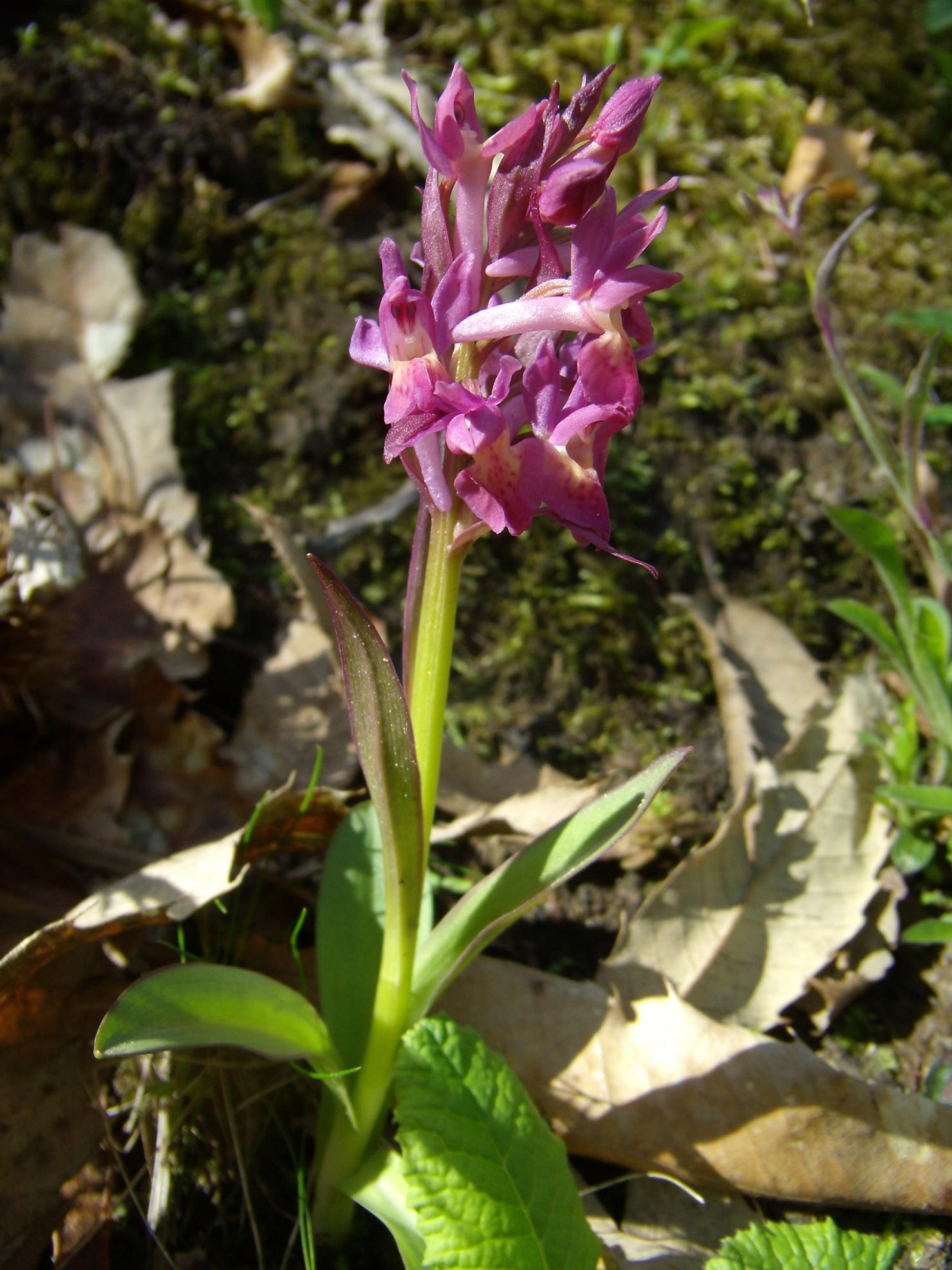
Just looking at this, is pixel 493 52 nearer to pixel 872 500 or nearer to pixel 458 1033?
pixel 872 500

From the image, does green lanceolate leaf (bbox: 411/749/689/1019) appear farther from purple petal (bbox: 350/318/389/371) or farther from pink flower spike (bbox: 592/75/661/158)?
pink flower spike (bbox: 592/75/661/158)

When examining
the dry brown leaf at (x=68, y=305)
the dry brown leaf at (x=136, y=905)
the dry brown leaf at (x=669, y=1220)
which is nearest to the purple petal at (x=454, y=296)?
the dry brown leaf at (x=136, y=905)

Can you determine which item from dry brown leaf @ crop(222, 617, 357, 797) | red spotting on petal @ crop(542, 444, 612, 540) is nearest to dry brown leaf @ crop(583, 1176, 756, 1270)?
dry brown leaf @ crop(222, 617, 357, 797)

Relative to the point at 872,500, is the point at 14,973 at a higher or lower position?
higher

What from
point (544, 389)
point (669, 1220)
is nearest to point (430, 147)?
point (544, 389)

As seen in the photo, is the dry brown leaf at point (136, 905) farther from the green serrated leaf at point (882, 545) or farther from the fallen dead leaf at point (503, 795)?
the green serrated leaf at point (882, 545)

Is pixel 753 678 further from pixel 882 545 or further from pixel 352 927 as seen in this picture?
pixel 352 927

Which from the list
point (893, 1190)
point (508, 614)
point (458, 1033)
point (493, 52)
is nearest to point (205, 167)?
point (493, 52)
